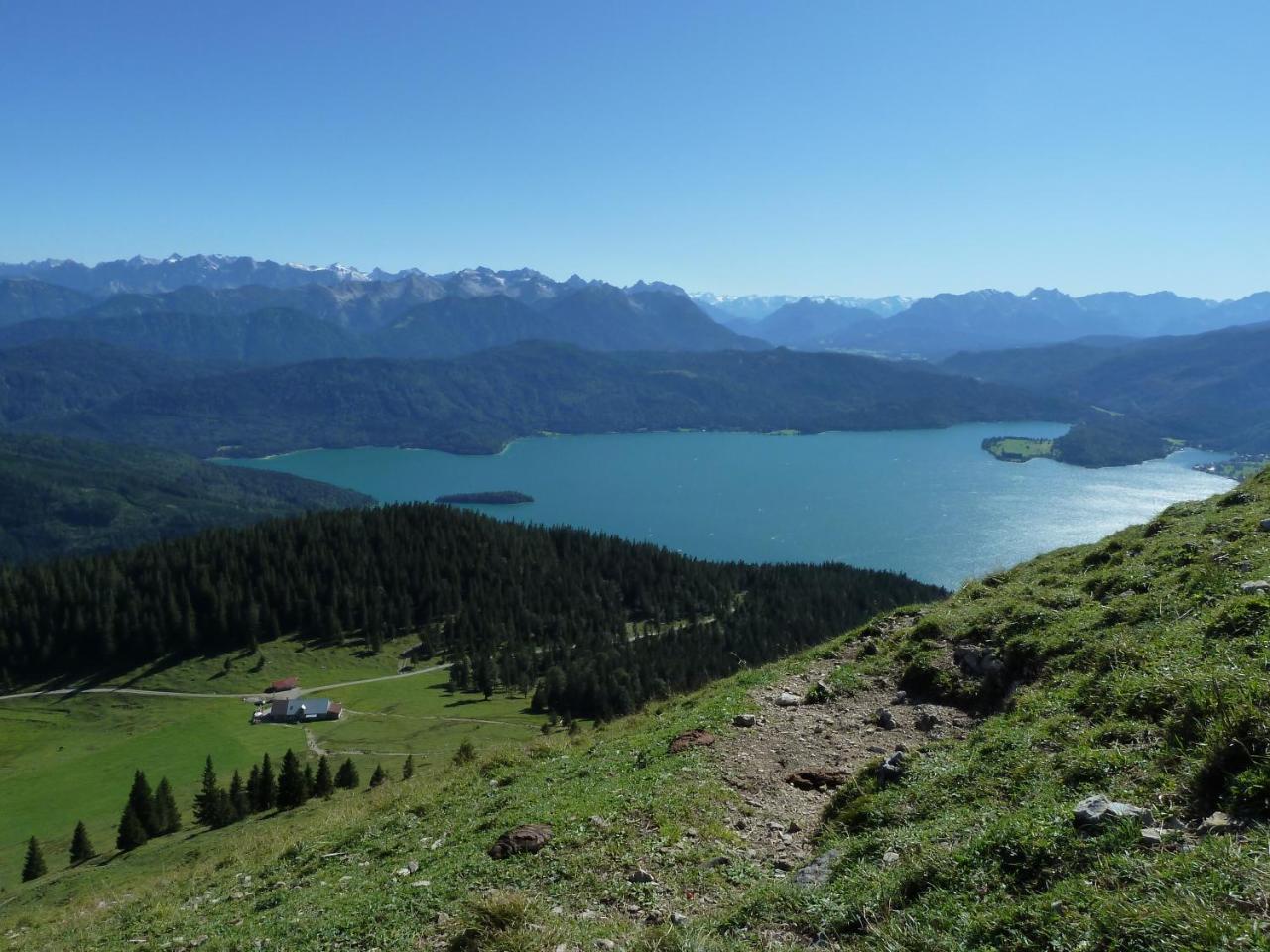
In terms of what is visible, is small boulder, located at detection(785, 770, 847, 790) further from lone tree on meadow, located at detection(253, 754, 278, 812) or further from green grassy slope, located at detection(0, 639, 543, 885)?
lone tree on meadow, located at detection(253, 754, 278, 812)

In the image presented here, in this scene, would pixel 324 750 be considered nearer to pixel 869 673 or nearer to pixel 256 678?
pixel 256 678

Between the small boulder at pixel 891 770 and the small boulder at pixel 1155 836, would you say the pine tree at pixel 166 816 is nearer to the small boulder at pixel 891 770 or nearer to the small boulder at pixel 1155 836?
the small boulder at pixel 891 770

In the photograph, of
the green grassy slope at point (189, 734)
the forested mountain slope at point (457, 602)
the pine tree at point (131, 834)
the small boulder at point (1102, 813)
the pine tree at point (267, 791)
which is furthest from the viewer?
the forested mountain slope at point (457, 602)

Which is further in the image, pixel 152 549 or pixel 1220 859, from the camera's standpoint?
pixel 152 549

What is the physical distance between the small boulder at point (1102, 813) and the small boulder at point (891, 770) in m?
3.83

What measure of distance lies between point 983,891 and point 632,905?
4657mm

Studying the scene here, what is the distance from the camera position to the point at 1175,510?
21.3 metres

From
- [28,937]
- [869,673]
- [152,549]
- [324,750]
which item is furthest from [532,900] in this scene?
[152,549]

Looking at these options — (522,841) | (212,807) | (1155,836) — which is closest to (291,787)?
(212,807)

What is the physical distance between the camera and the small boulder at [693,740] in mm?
14797

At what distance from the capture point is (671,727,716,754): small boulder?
48.5 ft

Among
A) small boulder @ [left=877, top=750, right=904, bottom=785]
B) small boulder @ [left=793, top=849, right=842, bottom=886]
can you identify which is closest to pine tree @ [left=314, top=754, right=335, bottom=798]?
small boulder @ [left=877, top=750, right=904, bottom=785]

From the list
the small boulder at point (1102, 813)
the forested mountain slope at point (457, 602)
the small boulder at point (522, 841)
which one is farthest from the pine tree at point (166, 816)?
the small boulder at point (1102, 813)

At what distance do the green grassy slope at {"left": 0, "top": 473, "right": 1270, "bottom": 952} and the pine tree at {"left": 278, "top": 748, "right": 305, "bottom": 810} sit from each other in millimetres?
19205
